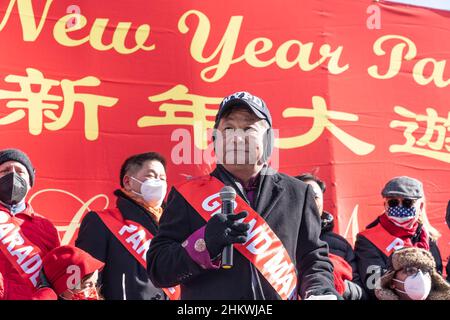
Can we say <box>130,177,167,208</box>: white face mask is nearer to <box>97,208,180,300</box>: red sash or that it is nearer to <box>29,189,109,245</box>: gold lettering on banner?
<box>97,208,180,300</box>: red sash

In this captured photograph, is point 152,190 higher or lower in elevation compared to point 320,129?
lower

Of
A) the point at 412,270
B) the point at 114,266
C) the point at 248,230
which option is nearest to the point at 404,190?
the point at 412,270

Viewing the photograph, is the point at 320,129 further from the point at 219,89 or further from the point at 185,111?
the point at 185,111

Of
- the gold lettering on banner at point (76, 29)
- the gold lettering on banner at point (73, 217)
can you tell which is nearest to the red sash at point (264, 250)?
the gold lettering on banner at point (73, 217)

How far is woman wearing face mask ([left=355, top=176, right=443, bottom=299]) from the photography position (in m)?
6.51

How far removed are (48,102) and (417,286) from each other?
359 centimetres

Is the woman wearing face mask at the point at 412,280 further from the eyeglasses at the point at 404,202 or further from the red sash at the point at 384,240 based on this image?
the eyeglasses at the point at 404,202

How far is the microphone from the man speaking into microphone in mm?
12

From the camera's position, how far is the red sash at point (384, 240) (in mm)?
6500

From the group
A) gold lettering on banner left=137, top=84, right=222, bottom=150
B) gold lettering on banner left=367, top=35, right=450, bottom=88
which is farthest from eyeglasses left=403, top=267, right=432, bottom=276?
gold lettering on banner left=367, top=35, right=450, bottom=88

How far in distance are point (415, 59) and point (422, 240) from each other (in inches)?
124

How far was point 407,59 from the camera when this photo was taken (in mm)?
9312

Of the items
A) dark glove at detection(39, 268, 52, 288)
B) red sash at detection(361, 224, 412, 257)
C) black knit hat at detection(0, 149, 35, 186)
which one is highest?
black knit hat at detection(0, 149, 35, 186)

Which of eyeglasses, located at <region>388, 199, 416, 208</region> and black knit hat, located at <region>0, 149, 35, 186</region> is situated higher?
black knit hat, located at <region>0, 149, 35, 186</region>
